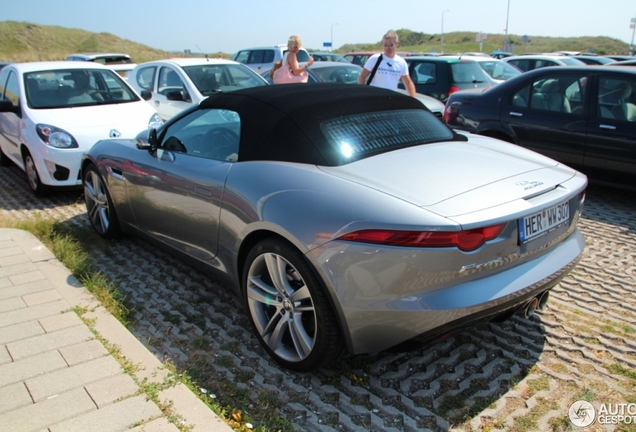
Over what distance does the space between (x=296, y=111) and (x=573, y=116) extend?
14.4 ft

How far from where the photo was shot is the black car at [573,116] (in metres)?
6.05

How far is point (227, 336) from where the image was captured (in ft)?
11.7

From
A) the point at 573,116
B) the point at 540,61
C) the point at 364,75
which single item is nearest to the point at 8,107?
the point at 364,75

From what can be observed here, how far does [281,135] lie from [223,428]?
1662mm

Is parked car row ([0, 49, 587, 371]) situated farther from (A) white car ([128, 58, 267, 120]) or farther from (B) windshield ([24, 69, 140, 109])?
(A) white car ([128, 58, 267, 120])

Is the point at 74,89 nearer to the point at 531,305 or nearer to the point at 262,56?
the point at 531,305

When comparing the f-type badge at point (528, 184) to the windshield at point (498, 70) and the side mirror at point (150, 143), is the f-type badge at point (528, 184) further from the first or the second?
the windshield at point (498, 70)

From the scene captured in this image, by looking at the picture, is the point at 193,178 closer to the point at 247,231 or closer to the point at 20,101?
the point at 247,231

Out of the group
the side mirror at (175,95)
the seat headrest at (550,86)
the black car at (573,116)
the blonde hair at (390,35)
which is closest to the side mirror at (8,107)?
the side mirror at (175,95)

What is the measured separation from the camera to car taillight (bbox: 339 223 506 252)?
2512 mm

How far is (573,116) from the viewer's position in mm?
6434

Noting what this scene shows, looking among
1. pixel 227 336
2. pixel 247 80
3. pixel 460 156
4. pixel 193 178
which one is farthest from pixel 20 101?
pixel 460 156

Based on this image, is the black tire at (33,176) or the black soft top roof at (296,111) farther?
the black tire at (33,176)

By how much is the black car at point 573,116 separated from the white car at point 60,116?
177 inches
